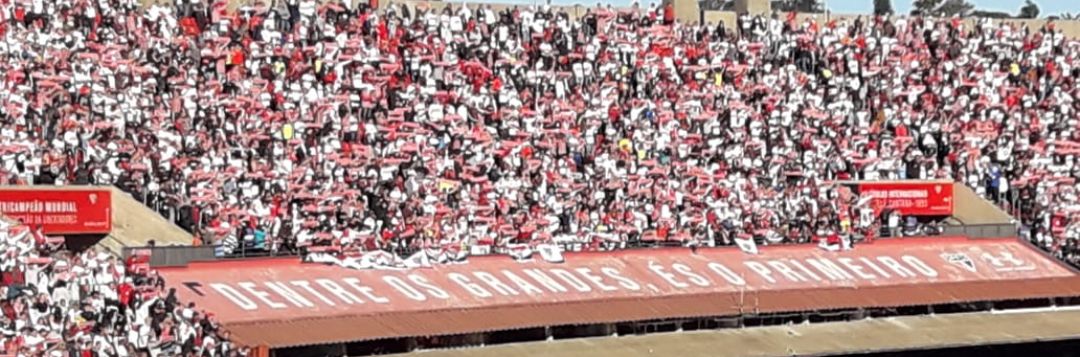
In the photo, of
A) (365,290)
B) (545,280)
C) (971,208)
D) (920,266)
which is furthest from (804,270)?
(365,290)

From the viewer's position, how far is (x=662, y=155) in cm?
3531

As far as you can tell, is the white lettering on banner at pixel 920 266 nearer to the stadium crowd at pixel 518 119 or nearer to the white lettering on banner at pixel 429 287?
the stadium crowd at pixel 518 119

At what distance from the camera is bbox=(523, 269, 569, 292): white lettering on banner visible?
101 ft

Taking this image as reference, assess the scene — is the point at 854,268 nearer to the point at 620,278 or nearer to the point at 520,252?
the point at 620,278

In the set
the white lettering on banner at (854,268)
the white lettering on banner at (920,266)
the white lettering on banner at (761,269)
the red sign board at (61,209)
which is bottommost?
the white lettering on banner at (920,266)

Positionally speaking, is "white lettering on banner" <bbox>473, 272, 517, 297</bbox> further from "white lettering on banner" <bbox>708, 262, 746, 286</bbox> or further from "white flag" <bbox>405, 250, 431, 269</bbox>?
"white lettering on banner" <bbox>708, 262, 746, 286</bbox>

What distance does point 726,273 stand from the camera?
32.7 m

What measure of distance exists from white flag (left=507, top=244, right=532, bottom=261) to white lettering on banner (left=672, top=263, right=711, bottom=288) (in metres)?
2.31

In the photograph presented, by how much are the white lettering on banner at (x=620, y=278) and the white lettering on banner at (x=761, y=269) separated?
231 cm

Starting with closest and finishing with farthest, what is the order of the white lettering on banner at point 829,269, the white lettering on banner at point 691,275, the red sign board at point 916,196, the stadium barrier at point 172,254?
the stadium barrier at point 172,254 → the white lettering on banner at point 691,275 → the white lettering on banner at point 829,269 → the red sign board at point 916,196

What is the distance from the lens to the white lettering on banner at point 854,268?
33969mm

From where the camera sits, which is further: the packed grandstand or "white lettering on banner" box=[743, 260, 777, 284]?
"white lettering on banner" box=[743, 260, 777, 284]

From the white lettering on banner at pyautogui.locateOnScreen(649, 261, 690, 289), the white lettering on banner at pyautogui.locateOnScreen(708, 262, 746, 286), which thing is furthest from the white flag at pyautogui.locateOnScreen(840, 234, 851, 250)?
the white lettering on banner at pyautogui.locateOnScreen(649, 261, 690, 289)

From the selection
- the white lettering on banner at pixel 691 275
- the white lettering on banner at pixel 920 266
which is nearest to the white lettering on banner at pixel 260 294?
the white lettering on banner at pixel 691 275
